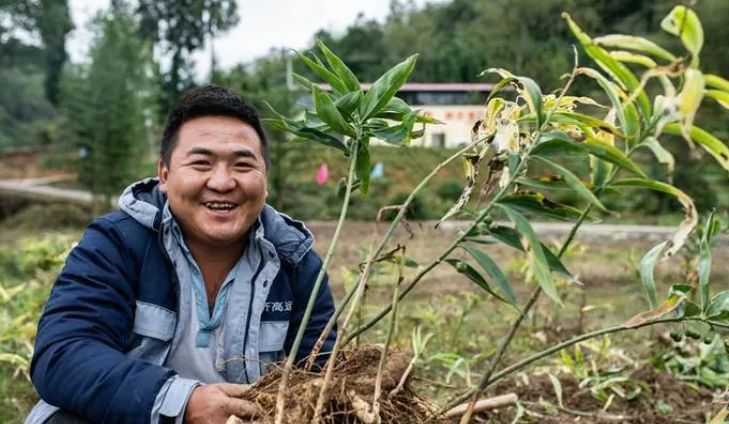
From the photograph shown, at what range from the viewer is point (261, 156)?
2176mm

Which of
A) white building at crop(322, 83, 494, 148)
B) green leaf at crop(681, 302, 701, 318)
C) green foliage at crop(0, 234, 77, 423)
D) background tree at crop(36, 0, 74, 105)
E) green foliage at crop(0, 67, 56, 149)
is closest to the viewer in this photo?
green leaf at crop(681, 302, 701, 318)

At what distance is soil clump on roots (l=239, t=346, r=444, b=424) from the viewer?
1522 mm

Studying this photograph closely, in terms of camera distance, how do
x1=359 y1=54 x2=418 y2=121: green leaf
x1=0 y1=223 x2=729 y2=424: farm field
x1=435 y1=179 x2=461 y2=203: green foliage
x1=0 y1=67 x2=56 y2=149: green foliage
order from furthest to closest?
x1=0 y1=67 x2=56 y2=149: green foliage, x1=435 y1=179 x2=461 y2=203: green foliage, x1=0 y1=223 x2=729 y2=424: farm field, x1=359 y1=54 x2=418 y2=121: green leaf

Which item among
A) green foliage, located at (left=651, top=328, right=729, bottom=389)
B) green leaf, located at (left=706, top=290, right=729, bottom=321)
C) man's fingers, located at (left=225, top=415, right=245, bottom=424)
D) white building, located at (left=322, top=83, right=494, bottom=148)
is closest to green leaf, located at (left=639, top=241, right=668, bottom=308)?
green leaf, located at (left=706, top=290, right=729, bottom=321)

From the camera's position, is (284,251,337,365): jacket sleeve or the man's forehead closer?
the man's forehead

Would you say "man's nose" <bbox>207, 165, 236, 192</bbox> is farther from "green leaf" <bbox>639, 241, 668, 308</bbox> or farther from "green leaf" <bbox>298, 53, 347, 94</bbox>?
"green leaf" <bbox>639, 241, 668, 308</bbox>

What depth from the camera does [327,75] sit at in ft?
5.69

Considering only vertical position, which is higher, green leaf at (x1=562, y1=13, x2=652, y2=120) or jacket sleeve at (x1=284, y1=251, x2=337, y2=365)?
green leaf at (x1=562, y1=13, x2=652, y2=120)

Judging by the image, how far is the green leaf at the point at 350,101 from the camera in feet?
5.60

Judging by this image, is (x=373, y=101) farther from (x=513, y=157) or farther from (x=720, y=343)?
(x=720, y=343)

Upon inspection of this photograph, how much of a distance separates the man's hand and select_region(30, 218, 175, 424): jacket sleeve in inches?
3.4

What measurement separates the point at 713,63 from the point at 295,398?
15857 mm

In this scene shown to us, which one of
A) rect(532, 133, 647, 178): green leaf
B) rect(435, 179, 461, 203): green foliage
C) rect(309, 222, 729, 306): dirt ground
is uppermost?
rect(532, 133, 647, 178): green leaf

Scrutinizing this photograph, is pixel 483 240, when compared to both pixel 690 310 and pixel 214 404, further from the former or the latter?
pixel 214 404
